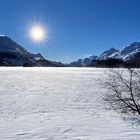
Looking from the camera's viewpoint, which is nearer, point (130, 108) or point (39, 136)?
point (39, 136)

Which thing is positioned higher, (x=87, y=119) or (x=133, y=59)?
A: (x=133, y=59)

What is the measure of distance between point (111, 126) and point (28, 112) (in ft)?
16.8

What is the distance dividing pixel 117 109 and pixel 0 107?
6.09 metres

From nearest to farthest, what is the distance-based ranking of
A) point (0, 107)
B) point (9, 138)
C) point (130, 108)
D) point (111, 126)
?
point (9, 138), point (111, 126), point (130, 108), point (0, 107)

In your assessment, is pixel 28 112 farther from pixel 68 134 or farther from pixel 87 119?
pixel 68 134

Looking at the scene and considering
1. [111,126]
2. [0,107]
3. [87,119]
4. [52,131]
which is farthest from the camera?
[0,107]

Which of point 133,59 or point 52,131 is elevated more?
point 133,59

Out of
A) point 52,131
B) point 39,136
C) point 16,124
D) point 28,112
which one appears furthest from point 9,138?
point 28,112

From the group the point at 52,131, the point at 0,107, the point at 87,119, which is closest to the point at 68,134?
the point at 52,131

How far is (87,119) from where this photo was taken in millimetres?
10656

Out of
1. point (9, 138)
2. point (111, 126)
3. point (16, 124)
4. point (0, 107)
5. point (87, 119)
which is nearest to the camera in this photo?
point (9, 138)

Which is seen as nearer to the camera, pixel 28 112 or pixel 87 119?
pixel 87 119

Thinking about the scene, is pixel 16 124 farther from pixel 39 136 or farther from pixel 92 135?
pixel 92 135

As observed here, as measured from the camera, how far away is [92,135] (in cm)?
807
